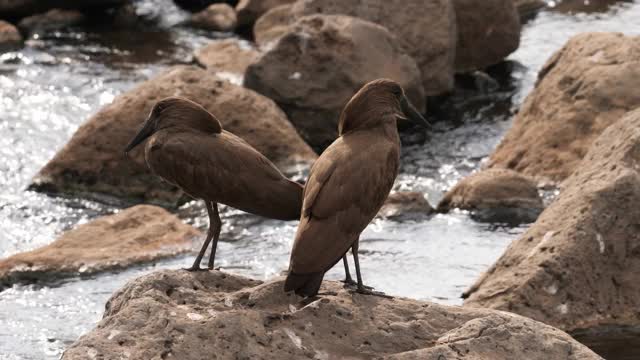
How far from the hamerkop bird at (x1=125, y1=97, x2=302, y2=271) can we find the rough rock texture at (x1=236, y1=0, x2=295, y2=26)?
1460 cm

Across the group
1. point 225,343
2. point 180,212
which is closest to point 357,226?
point 225,343

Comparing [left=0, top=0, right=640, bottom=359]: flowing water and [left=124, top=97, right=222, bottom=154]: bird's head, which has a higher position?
[left=124, top=97, right=222, bottom=154]: bird's head

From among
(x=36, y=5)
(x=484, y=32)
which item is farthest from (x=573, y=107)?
(x=36, y=5)

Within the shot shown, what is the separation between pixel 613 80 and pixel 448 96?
3.84 m

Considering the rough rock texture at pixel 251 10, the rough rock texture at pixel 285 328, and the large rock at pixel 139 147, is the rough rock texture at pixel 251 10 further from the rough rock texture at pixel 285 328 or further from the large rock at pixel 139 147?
the rough rock texture at pixel 285 328

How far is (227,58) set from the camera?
1977cm

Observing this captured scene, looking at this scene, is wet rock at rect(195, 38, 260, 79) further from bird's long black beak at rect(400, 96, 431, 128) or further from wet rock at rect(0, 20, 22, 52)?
bird's long black beak at rect(400, 96, 431, 128)

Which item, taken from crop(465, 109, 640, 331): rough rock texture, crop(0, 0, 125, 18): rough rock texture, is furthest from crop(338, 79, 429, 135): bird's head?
crop(0, 0, 125, 18): rough rock texture

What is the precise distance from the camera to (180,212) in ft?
48.4

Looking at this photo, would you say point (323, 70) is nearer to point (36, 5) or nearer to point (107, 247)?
point (107, 247)

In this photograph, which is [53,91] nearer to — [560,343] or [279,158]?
[279,158]

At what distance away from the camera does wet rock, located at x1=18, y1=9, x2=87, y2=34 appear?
72.7ft

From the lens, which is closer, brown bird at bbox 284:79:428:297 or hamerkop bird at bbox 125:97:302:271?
brown bird at bbox 284:79:428:297

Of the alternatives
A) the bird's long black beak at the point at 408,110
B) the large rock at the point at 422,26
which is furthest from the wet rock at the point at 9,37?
the bird's long black beak at the point at 408,110
